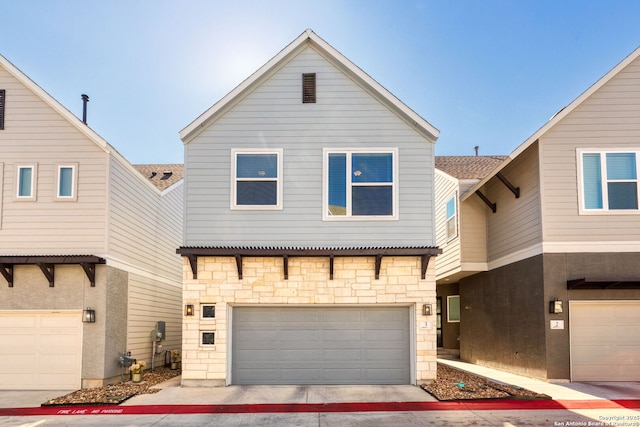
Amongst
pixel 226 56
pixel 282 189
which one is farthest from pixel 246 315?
pixel 226 56

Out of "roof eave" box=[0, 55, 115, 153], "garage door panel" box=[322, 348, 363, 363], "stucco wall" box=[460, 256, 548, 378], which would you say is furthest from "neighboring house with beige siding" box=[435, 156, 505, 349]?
"roof eave" box=[0, 55, 115, 153]

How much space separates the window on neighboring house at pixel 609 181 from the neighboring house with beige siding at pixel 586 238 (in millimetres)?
23

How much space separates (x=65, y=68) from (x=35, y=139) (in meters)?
5.83

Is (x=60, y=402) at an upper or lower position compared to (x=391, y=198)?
lower

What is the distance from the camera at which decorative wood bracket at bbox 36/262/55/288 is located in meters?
11.2

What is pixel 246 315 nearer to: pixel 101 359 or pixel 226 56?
pixel 101 359

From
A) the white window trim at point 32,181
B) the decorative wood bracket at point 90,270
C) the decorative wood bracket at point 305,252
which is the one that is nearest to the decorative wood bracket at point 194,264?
the decorative wood bracket at point 305,252

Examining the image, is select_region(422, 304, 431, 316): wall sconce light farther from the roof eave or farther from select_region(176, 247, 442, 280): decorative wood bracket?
the roof eave

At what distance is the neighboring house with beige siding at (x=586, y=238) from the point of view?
37.7 feet

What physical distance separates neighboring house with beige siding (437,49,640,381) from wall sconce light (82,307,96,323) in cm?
1016

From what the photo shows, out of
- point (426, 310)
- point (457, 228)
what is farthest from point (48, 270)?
point (457, 228)

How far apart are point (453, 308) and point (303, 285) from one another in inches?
419

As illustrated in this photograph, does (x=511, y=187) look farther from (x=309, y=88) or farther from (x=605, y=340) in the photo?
(x=309, y=88)

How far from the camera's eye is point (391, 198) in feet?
38.5
